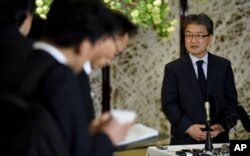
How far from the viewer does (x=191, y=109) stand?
10.3ft

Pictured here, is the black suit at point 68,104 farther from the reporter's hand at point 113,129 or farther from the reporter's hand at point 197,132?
the reporter's hand at point 197,132

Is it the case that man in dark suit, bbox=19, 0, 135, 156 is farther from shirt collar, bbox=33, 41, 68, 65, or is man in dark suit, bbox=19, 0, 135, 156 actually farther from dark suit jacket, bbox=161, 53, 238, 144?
dark suit jacket, bbox=161, 53, 238, 144

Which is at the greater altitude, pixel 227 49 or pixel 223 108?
pixel 227 49

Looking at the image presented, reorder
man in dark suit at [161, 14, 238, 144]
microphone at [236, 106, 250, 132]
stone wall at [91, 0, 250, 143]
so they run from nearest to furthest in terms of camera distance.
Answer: microphone at [236, 106, 250, 132], man in dark suit at [161, 14, 238, 144], stone wall at [91, 0, 250, 143]

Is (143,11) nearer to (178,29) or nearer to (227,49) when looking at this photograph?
(178,29)

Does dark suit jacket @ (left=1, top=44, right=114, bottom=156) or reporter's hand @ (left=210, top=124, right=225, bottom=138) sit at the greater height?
dark suit jacket @ (left=1, top=44, right=114, bottom=156)

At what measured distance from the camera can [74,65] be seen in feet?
4.41

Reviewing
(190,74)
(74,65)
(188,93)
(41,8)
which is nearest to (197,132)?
(188,93)

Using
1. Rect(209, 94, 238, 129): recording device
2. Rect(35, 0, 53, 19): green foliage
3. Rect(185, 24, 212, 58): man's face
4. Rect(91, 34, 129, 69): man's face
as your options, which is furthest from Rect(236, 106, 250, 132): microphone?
Rect(91, 34, 129, 69): man's face

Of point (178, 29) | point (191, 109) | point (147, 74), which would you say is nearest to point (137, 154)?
point (147, 74)

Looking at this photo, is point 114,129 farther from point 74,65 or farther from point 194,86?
point 194,86

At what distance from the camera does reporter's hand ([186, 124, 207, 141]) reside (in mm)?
3000

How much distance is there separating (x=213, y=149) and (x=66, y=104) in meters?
1.67

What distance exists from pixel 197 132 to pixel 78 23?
1840 mm
